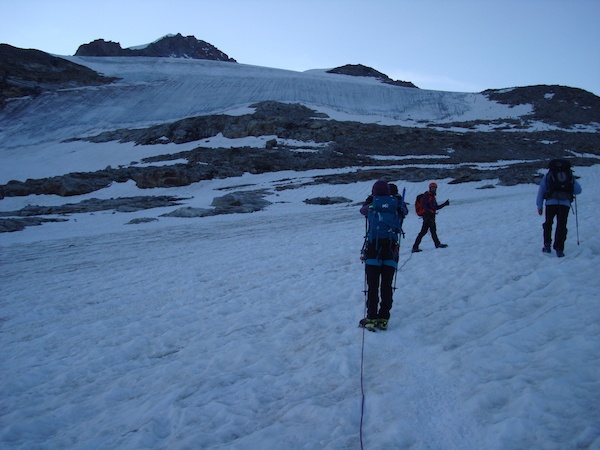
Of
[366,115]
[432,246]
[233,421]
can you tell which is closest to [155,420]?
[233,421]

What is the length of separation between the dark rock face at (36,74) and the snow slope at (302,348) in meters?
68.3

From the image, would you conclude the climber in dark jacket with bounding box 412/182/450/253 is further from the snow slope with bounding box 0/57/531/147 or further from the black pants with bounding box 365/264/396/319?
the snow slope with bounding box 0/57/531/147

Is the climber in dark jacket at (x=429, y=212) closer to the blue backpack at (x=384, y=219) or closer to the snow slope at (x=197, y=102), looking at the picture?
the blue backpack at (x=384, y=219)

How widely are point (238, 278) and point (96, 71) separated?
80.7 meters

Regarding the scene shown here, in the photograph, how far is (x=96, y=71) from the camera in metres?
75.5

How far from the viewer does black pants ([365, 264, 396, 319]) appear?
221 inches

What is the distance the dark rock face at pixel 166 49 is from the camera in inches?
4966

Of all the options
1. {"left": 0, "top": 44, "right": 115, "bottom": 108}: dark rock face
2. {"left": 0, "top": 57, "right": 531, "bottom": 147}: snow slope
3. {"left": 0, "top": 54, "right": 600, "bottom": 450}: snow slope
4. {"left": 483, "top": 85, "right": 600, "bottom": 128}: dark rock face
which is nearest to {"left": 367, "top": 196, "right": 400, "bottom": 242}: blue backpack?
{"left": 0, "top": 54, "right": 600, "bottom": 450}: snow slope

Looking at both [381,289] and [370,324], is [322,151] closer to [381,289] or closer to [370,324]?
[381,289]

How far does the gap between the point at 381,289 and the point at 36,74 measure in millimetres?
83832

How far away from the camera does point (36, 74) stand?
70.4 metres

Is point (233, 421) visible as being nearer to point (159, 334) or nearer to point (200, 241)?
point (159, 334)

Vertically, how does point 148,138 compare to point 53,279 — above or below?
above

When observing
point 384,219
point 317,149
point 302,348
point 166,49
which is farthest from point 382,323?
point 166,49
